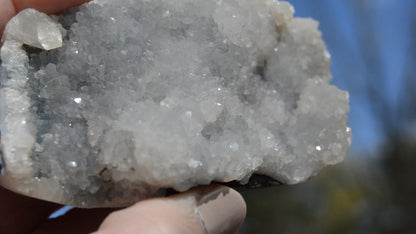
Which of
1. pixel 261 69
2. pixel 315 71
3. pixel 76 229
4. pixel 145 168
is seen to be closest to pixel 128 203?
pixel 145 168

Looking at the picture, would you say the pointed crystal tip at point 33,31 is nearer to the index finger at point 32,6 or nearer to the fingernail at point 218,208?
the index finger at point 32,6

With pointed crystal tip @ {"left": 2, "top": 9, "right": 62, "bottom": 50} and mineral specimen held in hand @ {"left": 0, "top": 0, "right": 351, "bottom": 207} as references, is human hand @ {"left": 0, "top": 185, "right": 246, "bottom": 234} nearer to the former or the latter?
mineral specimen held in hand @ {"left": 0, "top": 0, "right": 351, "bottom": 207}

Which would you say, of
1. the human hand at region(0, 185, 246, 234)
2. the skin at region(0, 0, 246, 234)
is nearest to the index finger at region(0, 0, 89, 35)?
the skin at region(0, 0, 246, 234)

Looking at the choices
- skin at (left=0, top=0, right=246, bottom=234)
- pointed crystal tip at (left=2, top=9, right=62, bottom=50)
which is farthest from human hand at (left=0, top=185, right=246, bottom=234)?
pointed crystal tip at (left=2, top=9, right=62, bottom=50)

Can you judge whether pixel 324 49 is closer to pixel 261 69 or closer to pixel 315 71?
pixel 315 71

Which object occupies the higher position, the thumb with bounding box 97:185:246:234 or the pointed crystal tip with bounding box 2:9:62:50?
the pointed crystal tip with bounding box 2:9:62:50

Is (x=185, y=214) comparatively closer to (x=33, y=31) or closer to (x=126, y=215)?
(x=126, y=215)

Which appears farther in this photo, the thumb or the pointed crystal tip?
the pointed crystal tip

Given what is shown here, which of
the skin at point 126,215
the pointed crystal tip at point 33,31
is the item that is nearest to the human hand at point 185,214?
the skin at point 126,215
